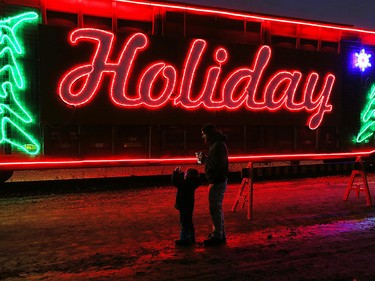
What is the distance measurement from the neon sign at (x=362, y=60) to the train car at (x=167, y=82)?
0.03 metres

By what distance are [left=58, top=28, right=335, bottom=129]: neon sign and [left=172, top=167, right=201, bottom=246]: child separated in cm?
467

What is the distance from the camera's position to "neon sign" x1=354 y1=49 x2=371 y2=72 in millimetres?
13062

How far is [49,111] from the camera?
9.30 meters

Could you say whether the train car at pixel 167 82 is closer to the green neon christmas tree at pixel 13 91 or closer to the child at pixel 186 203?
the green neon christmas tree at pixel 13 91

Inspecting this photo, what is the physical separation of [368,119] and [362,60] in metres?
1.92

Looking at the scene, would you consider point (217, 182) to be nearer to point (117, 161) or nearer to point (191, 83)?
point (117, 161)

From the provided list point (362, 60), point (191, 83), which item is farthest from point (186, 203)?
point (362, 60)

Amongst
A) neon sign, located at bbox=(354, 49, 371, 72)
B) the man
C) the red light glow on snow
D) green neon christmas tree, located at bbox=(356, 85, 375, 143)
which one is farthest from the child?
neon sign, located at bbox=(354, 49, 371, 72)

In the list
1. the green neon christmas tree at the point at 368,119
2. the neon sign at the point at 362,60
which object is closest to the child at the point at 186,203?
the green neon christmas tree at the point at 368,119

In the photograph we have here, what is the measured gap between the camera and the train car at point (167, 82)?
9.26 metres

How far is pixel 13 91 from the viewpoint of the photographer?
908 centimetres

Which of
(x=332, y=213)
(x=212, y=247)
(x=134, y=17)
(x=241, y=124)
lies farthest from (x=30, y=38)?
(x=332, y=213)

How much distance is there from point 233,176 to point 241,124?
5.92 ft

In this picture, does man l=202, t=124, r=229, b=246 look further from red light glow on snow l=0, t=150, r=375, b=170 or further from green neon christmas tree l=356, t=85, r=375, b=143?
green neon christmas tree l=356, t=85, r=375, b=143
